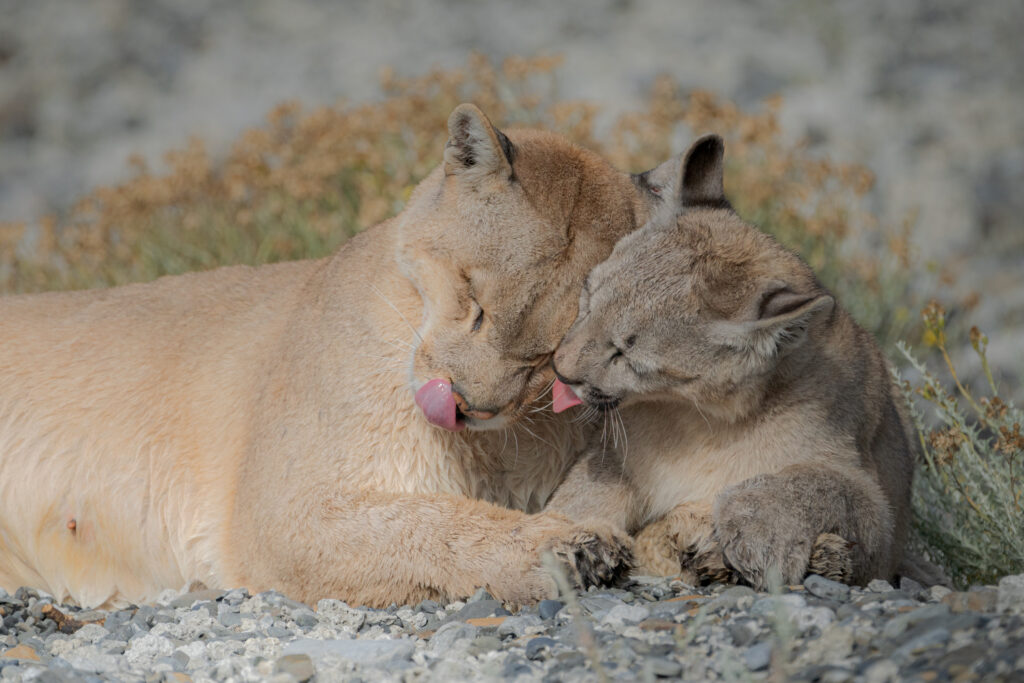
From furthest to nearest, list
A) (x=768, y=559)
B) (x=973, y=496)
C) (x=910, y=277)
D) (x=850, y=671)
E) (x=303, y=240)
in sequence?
1. (x=910, y=277)
2. (x=303, y=240)
3. (x=973, y=496)
4. (x=768, y=559)
5. (x=850, y=671)

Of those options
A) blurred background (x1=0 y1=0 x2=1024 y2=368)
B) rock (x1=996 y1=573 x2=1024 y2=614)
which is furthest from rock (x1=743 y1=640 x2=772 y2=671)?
blurred background (x1=0 y1=0 x2=1024 y2=368)

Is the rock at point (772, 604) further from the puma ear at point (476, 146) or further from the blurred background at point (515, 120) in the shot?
the blurred background at point (515, 120)

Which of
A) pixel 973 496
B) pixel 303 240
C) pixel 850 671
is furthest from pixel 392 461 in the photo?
pixel 303 240

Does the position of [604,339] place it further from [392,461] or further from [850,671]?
[850,671]

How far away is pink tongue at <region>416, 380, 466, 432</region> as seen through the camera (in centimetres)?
449

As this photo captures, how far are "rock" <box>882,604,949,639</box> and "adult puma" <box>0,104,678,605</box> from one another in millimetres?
1254

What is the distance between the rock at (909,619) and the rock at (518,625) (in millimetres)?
1229

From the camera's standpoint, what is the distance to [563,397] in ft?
15.1

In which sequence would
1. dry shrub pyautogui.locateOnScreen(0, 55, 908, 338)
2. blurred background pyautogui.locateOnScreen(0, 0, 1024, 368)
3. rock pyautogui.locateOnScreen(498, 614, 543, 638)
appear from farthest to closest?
blurred background pyautogui.locateOnScreen(0, 0, 1024, 368) < dry shrub pyautogui.locateOnScreen(0, 55, 908, 338) < rock pyautogui.locateOnScreen(498, 614, 543, 638)

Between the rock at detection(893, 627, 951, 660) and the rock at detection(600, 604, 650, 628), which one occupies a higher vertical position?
the rock at detection(893, 627, 951, 660)

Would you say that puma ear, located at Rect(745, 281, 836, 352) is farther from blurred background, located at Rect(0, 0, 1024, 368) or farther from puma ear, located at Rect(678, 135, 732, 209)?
blurred background, located at Rect(0, 0, 1024, 368)

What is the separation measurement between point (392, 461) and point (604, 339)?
1.07m

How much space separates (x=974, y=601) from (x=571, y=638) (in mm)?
1265

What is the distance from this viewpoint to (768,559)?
4.20 meters
